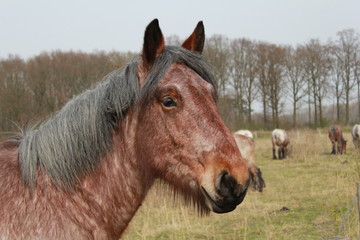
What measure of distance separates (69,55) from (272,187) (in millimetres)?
12979

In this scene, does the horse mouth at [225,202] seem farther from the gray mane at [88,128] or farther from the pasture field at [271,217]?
the gray mane at [88,128]

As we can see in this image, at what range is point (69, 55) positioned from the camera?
790 inches

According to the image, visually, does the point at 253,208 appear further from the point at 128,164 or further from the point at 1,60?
the point at 1,60

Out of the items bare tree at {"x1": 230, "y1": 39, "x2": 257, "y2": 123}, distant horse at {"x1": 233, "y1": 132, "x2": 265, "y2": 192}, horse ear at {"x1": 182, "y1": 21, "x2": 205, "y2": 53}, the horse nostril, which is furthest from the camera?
bare tree at {"x1": 230, "y1": 39, "x2": 257, "y2": 123}

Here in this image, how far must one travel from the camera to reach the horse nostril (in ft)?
7.50

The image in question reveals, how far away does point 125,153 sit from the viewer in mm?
2691

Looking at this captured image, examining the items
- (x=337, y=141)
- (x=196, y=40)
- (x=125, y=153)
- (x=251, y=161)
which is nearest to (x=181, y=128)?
(x=125, y=153)

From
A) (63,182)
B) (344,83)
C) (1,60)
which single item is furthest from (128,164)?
(344,83)

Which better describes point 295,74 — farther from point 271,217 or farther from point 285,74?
point 271,217

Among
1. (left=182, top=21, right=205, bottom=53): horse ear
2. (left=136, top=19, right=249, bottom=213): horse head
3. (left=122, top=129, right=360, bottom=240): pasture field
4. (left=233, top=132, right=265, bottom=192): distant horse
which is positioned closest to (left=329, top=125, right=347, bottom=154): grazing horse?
(left=122, top=129, right=360, bottom=240): pasture field

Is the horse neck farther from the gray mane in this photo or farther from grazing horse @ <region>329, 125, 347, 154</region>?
grazing horse @ <region>329, 125, 347, 154</region>

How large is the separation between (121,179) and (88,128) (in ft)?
1.49

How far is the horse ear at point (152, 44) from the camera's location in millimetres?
2586

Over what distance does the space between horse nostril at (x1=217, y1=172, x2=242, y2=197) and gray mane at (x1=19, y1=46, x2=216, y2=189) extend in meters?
0.79
